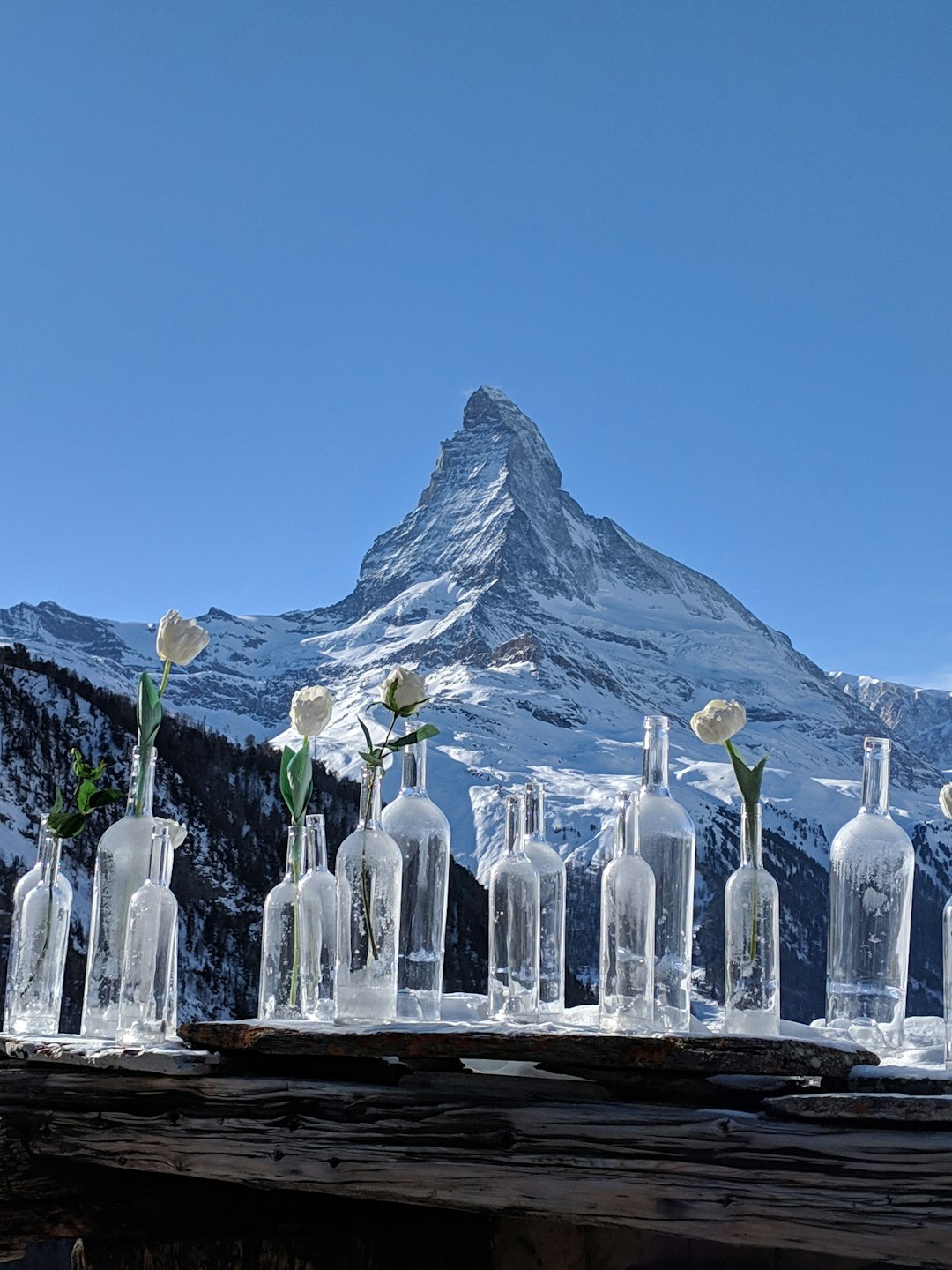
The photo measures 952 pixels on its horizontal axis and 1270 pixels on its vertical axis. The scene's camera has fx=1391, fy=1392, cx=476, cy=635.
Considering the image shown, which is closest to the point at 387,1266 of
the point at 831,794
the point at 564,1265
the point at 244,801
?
the point at 564,1265

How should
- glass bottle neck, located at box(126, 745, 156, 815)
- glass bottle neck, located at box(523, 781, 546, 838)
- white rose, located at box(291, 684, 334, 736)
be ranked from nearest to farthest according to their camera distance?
glass bottle neck, located at box(523, 781, 546, 838) < white rose, located at box(291, 684, 334, 736) < glass bottle neck, located at box(126, 745, 156, 815)

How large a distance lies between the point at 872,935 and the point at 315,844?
77cm

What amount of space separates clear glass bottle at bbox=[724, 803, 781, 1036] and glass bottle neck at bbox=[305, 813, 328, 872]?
605 mm

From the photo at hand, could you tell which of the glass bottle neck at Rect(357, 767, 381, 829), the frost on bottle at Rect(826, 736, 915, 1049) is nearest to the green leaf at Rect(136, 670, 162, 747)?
the glass bottle neck at Rect(357, 767, 381, 829)

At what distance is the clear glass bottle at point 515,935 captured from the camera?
172 centimetres

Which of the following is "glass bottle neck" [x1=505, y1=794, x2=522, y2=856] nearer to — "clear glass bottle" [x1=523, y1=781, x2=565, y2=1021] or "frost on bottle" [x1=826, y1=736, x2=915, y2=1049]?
"clear glass bottle" [x1=523, y1=781, x2=565, y2=1021]

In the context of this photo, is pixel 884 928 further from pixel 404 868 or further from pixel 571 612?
pixel 571 612

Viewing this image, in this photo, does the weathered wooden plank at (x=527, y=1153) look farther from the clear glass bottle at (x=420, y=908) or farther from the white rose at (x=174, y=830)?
the white rose at (x=174, y=830)

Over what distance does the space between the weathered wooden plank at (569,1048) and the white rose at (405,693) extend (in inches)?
15.1

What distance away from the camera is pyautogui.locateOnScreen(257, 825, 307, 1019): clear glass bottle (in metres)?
1.95

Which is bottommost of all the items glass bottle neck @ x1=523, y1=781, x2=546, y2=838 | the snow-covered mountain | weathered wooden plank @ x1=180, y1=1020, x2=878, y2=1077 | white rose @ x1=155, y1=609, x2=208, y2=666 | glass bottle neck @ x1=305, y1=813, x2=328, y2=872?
weathered wooden plank @ x1=180, y1=1020, x2=878, y2=1077

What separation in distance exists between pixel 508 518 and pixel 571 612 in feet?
26.5

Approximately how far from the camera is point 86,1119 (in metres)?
1.79

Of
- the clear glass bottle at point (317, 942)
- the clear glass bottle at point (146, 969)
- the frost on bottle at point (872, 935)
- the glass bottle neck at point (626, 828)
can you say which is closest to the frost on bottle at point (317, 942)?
the clear glass bottle at point (317, 942)
